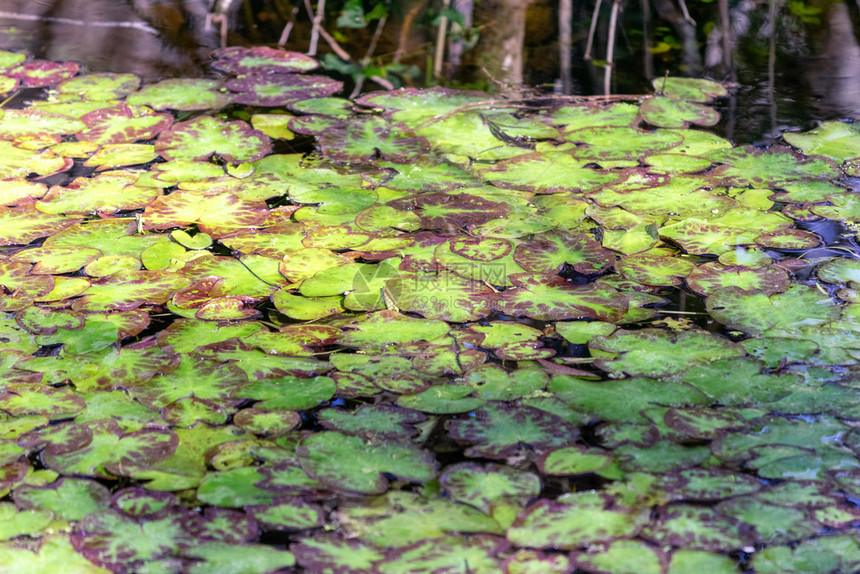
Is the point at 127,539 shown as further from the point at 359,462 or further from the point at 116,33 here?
the point at 116,33

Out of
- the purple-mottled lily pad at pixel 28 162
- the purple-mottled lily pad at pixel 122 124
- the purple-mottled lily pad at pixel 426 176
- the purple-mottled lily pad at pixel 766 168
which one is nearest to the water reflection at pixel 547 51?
the purple-mottled lily pad at pixel 766 168

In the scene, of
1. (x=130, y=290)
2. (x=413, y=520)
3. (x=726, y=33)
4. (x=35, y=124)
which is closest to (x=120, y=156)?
(x=35, y=124)

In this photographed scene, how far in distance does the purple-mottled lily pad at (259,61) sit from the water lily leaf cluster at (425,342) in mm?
408

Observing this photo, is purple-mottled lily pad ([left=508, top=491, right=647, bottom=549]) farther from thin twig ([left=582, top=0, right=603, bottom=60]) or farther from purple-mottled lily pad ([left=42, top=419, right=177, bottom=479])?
thin twig ([left=582, top=0, right=603, bottom=60])

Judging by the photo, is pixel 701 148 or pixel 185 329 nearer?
pixel 185 329

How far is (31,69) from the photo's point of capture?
273 centimetres

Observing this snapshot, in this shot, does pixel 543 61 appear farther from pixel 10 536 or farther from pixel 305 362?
pixel 10 536

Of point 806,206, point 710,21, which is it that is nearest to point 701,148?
point 806,206

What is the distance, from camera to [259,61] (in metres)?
2.81

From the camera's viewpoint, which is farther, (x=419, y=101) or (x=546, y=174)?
(x=419, y=101)

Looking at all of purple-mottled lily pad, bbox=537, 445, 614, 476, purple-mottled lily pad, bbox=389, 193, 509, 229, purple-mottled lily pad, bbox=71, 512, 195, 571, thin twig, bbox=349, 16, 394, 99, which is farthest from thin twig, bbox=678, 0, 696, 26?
purple-mottled lily pad, bbox=71, 512, 195, 571

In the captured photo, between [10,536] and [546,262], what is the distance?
1095mm

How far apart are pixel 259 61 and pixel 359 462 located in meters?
2.03

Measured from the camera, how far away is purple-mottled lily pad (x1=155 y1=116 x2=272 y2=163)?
7.14ft
